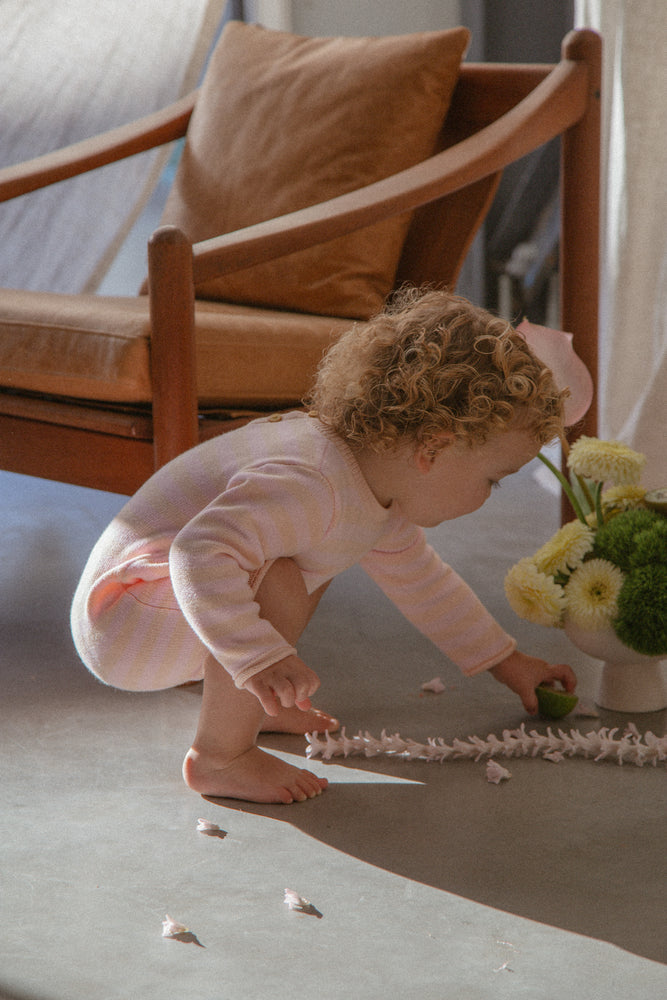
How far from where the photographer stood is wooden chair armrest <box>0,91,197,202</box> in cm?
171

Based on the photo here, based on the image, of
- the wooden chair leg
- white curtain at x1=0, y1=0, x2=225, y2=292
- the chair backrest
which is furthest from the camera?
white curtain at x1=0, y1=0, x2=225, y2=292

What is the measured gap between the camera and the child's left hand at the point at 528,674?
1217 mm

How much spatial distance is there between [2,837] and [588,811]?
1.69ft

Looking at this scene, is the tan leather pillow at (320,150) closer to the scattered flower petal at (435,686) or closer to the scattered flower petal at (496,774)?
the scattered flower petal at (435,686)

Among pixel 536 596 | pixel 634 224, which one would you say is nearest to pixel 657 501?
pixel 536 596

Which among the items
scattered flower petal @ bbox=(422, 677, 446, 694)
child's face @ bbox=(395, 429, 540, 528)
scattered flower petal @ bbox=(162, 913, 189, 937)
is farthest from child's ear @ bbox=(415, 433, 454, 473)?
scattered flower petal @ bbox=(162, 913, 189, 937)

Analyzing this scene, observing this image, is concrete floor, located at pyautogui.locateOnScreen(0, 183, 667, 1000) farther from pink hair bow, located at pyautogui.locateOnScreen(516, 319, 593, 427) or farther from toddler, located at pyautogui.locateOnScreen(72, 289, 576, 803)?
pink hair bow, located at pyautogui.locateOnScreen(516, 319, 593, 427)

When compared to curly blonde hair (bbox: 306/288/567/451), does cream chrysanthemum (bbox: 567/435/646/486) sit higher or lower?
lower

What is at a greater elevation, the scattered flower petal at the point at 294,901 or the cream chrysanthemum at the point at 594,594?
the cream chrysanthemum at the point at 594,594

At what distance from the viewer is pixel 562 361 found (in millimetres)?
1229

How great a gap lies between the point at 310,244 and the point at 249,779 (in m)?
0.63

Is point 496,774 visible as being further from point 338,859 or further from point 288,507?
point 288,507

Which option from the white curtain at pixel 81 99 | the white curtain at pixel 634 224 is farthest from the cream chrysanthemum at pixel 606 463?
the white curtain at pixel 81 99

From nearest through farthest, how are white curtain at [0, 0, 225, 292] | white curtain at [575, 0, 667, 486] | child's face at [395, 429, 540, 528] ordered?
child's face at [395, 429, 540, 528] → white curtain at [575, 0, 667, 486] → white curtain at [0, 0, 225, 292]
